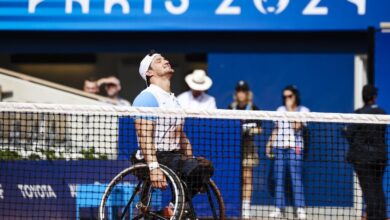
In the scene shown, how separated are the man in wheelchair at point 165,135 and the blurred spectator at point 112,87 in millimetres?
4411

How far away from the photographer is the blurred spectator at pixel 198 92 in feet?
37.7

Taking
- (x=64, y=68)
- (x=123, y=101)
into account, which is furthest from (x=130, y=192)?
(x=64, y=68)

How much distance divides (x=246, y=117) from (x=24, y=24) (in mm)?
5305

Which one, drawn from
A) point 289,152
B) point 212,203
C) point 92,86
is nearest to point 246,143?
point 289,152

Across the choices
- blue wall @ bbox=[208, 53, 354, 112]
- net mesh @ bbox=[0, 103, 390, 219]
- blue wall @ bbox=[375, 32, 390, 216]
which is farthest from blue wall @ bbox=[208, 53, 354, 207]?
net mesh @ bbox=[0, 103, 390, 219]

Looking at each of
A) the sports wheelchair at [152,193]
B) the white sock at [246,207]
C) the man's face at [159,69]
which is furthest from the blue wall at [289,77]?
the man's face at [159,69]

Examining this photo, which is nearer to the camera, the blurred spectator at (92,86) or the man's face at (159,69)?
the man's face at (159,69)

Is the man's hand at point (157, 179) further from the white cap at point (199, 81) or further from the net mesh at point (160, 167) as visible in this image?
the white cap at point (199, 81)

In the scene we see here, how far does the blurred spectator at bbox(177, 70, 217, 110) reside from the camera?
11484mm

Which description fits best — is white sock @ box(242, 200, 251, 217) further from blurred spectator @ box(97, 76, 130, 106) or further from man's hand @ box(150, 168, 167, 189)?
man's hand @ box(150, 168, 167, 189)

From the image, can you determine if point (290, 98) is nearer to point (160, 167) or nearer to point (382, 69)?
point (382, 69)

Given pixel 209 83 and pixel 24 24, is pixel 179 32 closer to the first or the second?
pixel 209 83

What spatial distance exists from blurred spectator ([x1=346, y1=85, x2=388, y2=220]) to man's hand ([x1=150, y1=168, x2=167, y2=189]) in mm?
2457

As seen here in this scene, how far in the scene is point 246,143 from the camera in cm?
1098
